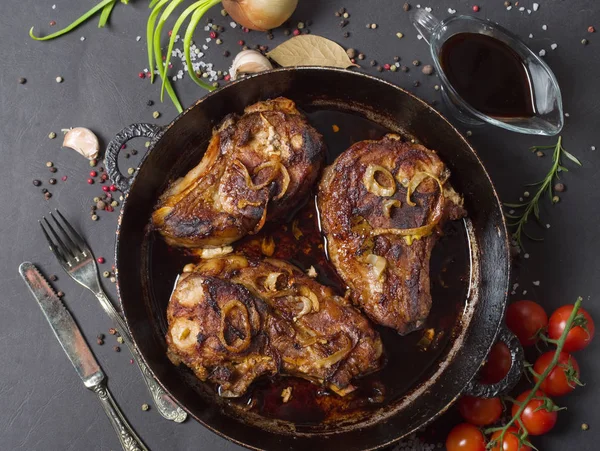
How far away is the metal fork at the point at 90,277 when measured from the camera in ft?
11.4

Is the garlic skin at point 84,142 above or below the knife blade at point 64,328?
above

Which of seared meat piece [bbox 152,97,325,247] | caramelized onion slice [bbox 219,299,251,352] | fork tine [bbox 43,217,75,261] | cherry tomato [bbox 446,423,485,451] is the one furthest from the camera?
fork tine [bbox 43,217,75,261]

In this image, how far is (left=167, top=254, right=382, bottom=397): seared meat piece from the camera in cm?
299

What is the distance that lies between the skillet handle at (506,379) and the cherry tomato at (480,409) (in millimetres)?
339

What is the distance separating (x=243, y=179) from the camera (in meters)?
3.09

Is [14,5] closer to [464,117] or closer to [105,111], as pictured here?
[105,111]

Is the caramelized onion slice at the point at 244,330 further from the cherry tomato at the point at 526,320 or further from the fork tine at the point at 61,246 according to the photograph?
the cherry tomato at the point at 526,320

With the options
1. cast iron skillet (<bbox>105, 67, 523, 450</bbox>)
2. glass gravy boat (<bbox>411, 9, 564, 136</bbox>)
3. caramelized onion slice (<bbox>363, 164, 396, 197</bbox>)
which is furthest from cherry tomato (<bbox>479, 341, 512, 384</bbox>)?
glass gravy boat (<bbox>411, 9, 564, 136</bbox>)

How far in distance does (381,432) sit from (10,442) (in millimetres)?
2289

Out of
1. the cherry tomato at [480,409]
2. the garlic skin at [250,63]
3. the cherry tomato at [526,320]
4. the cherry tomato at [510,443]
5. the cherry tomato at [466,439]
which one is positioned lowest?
the cherry tomato at [510,443]

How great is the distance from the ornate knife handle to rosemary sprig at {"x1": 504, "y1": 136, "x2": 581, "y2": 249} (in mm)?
2649

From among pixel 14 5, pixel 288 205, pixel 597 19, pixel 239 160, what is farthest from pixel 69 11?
pixel 597 19

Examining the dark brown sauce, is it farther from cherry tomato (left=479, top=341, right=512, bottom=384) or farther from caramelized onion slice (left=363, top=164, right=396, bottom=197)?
cherry tomato (left=479, top=341, right=512, bottom=384)

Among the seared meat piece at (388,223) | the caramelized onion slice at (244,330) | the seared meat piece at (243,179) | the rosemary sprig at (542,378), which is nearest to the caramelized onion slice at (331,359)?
the seared meat piece at (388,223)
